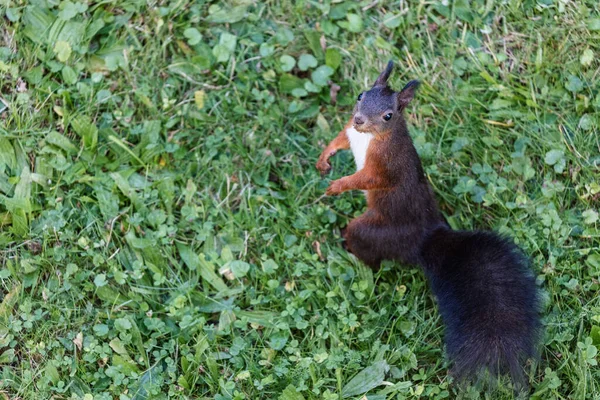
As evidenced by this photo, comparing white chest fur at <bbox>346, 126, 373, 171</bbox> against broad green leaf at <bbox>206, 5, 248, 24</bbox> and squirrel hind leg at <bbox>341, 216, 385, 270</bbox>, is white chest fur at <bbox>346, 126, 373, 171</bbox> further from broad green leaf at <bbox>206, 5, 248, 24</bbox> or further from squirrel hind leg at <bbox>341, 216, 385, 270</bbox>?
broad green leaf at <bbox>206, 5, 248, 24</bbox>

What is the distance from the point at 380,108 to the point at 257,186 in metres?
0.84

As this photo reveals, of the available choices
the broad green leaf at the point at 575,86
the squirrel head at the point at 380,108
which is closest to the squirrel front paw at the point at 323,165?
the squirrel head at the point at 380,108

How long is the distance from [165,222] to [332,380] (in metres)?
1.14

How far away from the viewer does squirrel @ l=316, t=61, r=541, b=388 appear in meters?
3.22

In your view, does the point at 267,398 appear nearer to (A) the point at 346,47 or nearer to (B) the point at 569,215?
(B) the point at 569,215

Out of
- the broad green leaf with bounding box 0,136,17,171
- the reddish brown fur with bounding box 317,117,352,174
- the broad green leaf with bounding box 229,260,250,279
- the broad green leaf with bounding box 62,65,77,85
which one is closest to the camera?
the broad green leaf with bounding box 229,260,250,279

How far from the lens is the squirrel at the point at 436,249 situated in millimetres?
3219

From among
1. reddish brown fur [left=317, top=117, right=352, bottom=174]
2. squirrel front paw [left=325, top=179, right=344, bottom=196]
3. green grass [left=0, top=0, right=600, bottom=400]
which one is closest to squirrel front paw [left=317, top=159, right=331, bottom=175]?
reddish brown fur [left=317, top=117, right=352, bottom=174]

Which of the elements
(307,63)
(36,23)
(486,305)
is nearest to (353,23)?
(307,63)

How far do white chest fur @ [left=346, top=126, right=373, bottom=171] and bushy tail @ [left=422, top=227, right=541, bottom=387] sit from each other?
0.56m

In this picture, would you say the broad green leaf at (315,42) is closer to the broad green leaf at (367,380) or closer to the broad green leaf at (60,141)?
the broad green leaf at (60,141)

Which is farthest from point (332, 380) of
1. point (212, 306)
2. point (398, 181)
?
point (398, 181)

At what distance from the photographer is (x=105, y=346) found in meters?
3.58

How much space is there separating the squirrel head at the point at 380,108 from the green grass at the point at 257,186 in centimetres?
54
